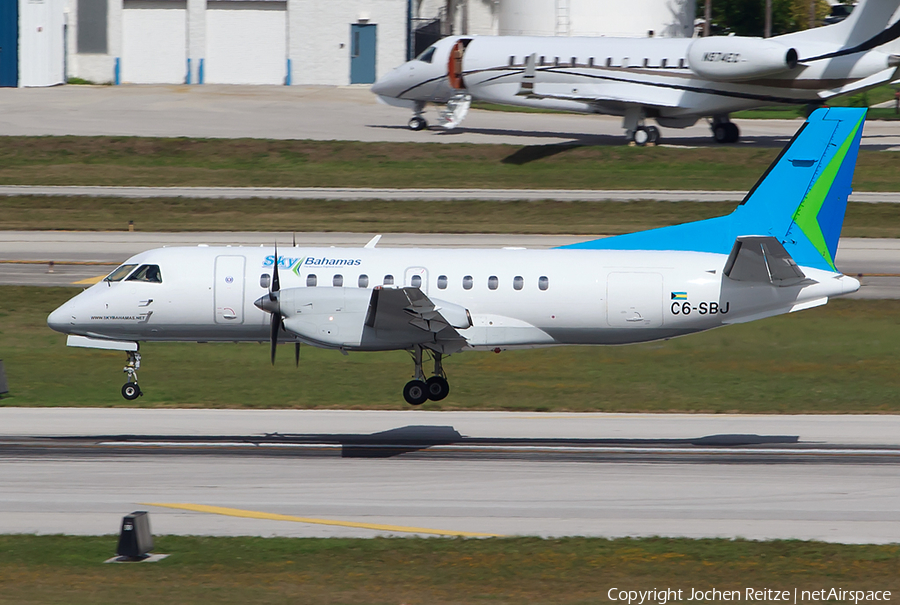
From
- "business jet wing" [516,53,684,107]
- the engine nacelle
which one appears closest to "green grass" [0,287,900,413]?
the engine nacelle

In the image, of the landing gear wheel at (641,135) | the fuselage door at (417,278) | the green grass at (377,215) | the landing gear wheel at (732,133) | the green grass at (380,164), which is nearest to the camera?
the fuselage door at (417,278)

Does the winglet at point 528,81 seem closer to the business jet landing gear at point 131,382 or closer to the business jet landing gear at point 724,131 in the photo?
the business jet landing gear at point 724,131

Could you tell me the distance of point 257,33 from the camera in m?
77.9

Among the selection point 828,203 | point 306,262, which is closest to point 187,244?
point 306,262

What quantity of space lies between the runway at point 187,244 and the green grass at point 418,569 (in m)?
25.3

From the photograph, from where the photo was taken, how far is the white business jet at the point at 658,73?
49.9 metres

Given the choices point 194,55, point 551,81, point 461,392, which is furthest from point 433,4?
point 461,392

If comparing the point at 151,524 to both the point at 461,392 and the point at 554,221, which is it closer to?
the point at 461,392

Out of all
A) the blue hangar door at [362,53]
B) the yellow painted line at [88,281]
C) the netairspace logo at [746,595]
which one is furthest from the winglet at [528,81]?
the netairspace logo at [746,595]

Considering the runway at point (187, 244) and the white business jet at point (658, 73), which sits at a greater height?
the white business jet at point (658, 73)

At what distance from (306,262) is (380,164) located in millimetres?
32805

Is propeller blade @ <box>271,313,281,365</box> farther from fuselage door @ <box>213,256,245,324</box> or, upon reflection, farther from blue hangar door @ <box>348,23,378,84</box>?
blue hangar door @ <box>348,23,378,84</box>

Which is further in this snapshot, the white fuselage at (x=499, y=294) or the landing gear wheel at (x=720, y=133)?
the landing gear wheel at (x=720, y=133)

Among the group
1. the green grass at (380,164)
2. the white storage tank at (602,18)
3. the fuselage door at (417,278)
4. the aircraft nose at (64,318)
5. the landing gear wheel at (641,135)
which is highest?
the white storage tank at (602,18)
